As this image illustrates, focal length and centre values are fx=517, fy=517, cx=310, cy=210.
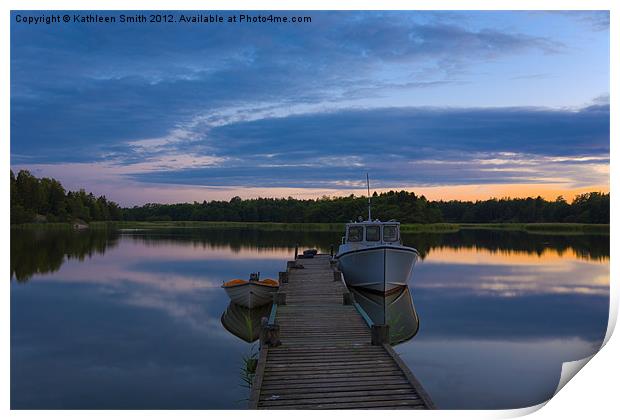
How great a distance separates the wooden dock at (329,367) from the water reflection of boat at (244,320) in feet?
4.86

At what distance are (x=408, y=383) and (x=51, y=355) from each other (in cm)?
685

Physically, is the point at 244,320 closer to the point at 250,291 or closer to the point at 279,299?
the point at 250,291

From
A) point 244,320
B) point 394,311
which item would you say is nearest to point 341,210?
point 394,311

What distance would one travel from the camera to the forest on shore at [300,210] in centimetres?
2800

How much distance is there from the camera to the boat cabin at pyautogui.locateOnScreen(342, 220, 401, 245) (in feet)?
53.2

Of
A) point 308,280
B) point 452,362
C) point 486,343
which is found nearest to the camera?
point 452,362

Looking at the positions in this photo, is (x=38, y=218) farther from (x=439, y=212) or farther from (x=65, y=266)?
(x=439, y=212)

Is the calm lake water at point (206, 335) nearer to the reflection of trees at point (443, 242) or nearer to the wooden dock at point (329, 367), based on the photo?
the wooden dock at point (329, 367)

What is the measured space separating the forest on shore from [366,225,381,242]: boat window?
9782 millimetres

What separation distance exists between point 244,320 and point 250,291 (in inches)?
40.5

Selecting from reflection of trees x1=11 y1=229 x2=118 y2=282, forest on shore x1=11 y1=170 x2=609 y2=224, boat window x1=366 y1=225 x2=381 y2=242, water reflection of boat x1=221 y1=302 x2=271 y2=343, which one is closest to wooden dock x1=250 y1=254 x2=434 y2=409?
water reflection of boat x1=221 y1=302 x2=271 y2=343

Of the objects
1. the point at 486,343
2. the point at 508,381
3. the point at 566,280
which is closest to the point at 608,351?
the point at 508,381

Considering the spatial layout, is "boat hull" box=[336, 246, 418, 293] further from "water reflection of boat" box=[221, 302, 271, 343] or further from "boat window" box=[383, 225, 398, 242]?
"water reflection of boat" box=[221, 302, 271, 343]

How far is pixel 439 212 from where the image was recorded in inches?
2312
